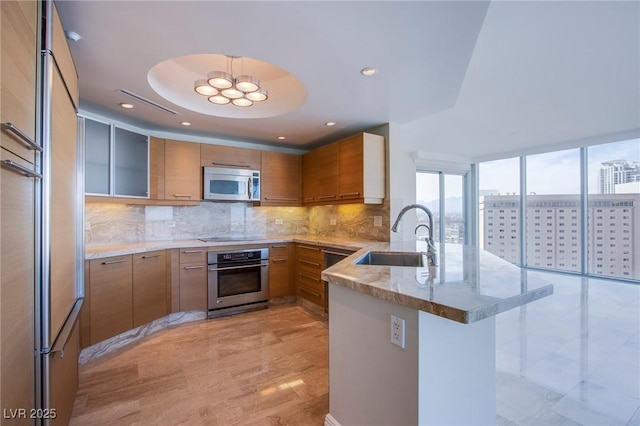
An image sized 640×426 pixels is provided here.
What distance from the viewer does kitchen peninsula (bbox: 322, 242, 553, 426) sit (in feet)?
3.61

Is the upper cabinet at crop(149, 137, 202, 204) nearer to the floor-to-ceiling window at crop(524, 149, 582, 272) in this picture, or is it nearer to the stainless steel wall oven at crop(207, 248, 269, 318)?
the stainless steel wall oven at crop(207, 248, 269, 318)

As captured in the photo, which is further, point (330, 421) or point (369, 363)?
point (330, 421)

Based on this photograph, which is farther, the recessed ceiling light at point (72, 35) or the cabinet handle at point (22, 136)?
the recessed ceiling light at point (72, 35)

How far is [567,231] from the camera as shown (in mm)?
5320

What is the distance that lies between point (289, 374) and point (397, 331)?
142 centimetres

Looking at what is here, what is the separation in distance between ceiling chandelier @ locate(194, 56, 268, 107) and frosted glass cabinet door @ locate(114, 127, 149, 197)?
4.23 feet

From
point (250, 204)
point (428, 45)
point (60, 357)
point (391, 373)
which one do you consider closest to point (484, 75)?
point (428, 45)

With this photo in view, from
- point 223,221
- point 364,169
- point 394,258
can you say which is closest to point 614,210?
point 364,169

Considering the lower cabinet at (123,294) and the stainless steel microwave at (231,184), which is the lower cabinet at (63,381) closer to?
the lower cabinet at (123,294)

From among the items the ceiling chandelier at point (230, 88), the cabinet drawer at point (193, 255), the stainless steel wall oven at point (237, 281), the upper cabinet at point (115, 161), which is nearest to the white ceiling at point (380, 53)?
the upper cabinet at point (115, 161)

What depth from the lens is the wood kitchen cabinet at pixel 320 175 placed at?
3.81 metres

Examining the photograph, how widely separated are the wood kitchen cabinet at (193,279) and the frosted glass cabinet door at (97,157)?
3.37 feet

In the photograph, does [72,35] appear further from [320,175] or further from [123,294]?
[320,175]

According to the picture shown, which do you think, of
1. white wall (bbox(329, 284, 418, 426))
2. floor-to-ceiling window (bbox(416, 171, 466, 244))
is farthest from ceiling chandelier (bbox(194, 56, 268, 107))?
floor-to-ceiling window (bbox(416, 171, 466, 244))
